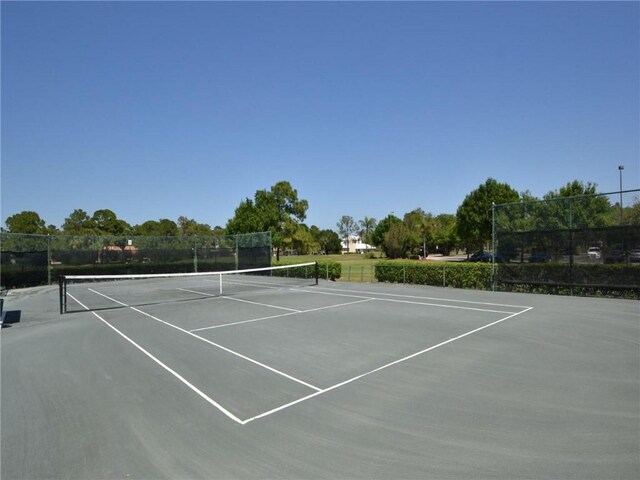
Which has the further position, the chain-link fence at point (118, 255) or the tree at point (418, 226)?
the tree at point (418, 226)

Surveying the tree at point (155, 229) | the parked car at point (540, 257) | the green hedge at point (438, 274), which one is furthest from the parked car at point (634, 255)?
the tree at point (155, 229)

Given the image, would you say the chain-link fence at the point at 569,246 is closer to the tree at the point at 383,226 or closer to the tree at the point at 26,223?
the tree at the point at 383,226

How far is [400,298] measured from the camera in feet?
55.7

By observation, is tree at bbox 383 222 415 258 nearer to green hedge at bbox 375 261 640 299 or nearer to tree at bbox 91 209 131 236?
green hedge at bbox 375 261 640 299

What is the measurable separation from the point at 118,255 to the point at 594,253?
2905 centimetres

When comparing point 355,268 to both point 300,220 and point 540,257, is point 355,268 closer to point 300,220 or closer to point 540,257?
point 300,220

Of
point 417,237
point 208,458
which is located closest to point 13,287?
point 208,458

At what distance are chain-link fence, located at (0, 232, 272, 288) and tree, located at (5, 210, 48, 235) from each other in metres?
39.9

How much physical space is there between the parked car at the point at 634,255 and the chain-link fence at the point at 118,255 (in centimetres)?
2292

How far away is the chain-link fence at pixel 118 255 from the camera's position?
23.8 metres

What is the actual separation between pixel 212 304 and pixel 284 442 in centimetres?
1187

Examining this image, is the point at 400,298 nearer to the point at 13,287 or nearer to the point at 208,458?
the point at 208,458

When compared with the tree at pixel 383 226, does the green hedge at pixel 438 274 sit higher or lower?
lower

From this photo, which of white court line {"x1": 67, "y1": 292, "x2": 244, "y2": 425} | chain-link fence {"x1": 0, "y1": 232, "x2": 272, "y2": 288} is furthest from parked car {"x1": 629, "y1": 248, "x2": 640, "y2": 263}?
chain-link fence {"x1": 0, "y1": 232, "x2": 272, "y2": 288}
